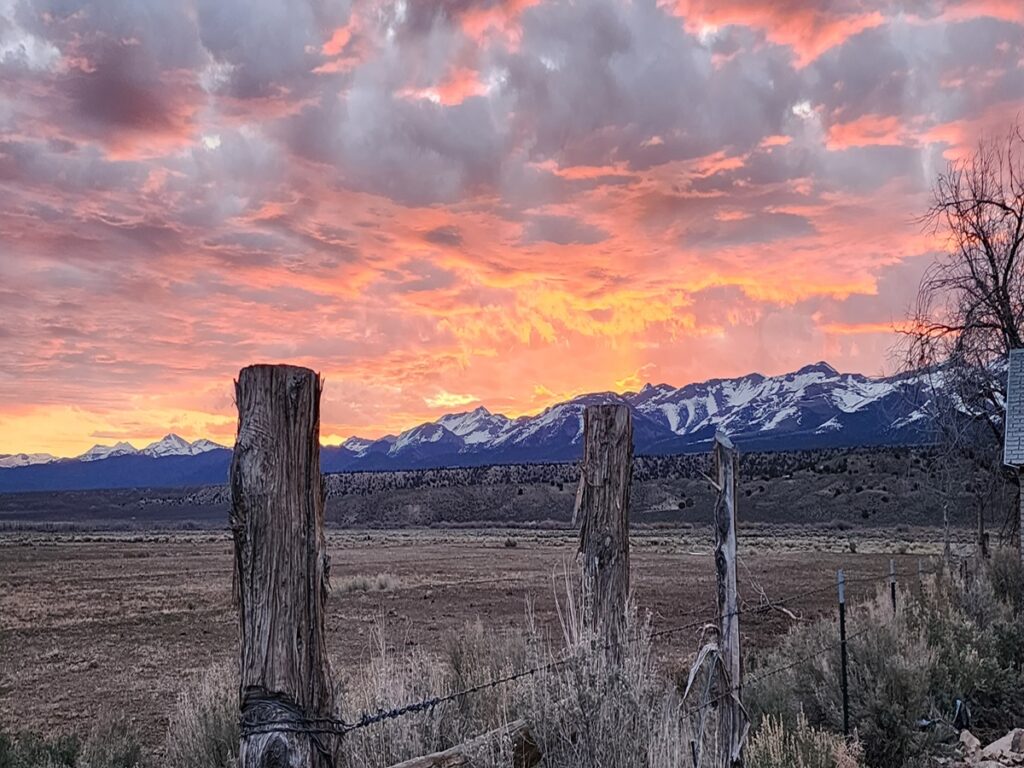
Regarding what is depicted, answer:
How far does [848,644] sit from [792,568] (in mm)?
28094

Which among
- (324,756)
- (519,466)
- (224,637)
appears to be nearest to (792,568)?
(224,637)

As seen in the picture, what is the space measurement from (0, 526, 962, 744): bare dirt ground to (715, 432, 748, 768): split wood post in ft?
0.82

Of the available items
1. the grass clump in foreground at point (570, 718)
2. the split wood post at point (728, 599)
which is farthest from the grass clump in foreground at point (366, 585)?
the split wood post at point (728, 599)

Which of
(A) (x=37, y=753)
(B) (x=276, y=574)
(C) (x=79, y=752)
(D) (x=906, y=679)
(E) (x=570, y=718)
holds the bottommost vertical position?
(C) (x=79, y=752)

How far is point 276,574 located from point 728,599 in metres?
3.77

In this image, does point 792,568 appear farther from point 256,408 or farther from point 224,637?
point 256,408

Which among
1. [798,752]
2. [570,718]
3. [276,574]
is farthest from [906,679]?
[276,574]

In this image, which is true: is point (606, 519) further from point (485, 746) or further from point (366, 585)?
point (366, 585)

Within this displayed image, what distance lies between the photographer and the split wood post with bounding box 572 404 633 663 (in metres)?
5.74

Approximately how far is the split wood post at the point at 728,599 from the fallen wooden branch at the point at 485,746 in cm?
167

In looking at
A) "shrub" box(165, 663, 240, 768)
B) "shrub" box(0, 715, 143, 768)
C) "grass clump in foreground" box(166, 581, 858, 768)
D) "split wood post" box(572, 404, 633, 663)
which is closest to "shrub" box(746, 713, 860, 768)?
"grass clump in foreground" box(166, 581, 858, 768)

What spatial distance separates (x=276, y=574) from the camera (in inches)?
137

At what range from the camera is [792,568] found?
3628 centimetres

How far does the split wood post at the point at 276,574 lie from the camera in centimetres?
346
